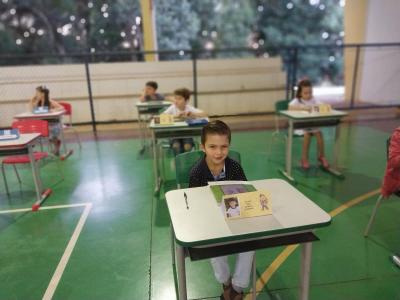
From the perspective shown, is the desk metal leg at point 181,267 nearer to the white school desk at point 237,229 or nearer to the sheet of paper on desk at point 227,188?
→ the white school desk at point 237,229

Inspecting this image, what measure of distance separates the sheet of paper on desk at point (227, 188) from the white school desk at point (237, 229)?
0.05 metres

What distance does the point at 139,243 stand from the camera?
2902 millimetres

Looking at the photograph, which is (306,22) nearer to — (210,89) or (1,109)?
(210,89)

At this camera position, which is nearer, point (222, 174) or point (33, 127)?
point (222, 174)

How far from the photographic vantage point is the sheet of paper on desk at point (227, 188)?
174 cm

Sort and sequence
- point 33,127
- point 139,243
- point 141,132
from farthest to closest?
point 141,132 < point 33,127 < point 139,243

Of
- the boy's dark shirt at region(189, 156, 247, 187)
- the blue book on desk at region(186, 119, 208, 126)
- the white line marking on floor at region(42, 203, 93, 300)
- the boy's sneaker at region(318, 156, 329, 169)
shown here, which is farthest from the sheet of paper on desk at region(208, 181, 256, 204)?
the boy's sneaker at region(318, 156, 329, 169)

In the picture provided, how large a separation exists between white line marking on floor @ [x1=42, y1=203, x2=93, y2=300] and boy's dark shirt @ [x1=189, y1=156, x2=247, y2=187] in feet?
4.25

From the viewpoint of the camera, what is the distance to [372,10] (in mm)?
8641

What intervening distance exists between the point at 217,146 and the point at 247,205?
499mm

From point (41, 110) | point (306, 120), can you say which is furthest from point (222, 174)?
point (41, 110)

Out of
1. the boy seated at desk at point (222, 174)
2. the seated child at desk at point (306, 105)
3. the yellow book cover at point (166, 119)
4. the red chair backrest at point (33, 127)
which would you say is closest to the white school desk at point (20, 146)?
the red chair backrest at point (33, 127)

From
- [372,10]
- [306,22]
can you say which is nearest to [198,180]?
[372,10]

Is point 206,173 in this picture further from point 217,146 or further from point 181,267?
point 181,267
